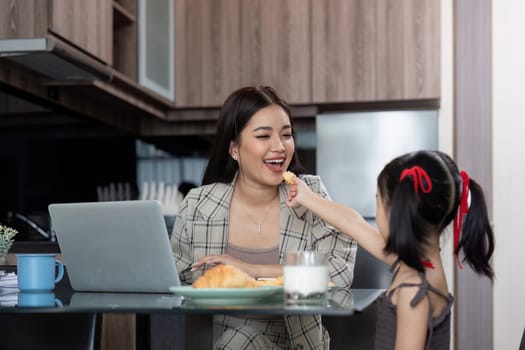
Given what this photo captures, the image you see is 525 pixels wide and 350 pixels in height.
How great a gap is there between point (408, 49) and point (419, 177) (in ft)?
8.94

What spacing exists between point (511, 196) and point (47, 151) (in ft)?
7.63

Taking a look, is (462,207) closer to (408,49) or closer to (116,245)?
(116,245)

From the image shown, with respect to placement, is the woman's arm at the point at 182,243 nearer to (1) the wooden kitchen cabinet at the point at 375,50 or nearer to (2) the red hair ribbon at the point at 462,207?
(2) the red hair ribbon at the point at 462,207

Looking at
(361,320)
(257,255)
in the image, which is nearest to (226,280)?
(257,255)

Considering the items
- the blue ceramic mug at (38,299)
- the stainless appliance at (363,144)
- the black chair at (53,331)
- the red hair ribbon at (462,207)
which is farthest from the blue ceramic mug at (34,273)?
the stainless appliance at (363,144)

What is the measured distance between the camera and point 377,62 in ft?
13.6

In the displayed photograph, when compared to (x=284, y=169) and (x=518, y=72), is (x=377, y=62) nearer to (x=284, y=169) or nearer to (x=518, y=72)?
(x=518, y=72)

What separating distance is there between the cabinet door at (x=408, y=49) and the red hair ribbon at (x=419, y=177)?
265cm

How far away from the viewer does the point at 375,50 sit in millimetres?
4156

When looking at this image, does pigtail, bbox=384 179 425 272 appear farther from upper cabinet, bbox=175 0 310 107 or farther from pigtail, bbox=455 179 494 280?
upper cabinet, bbox=175 0 310 107

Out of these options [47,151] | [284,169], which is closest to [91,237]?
[284,169]

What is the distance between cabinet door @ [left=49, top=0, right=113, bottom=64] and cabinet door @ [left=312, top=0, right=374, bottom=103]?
1.17 metres

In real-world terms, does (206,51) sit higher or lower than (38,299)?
higher

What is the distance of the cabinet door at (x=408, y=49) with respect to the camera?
4.11 metres
